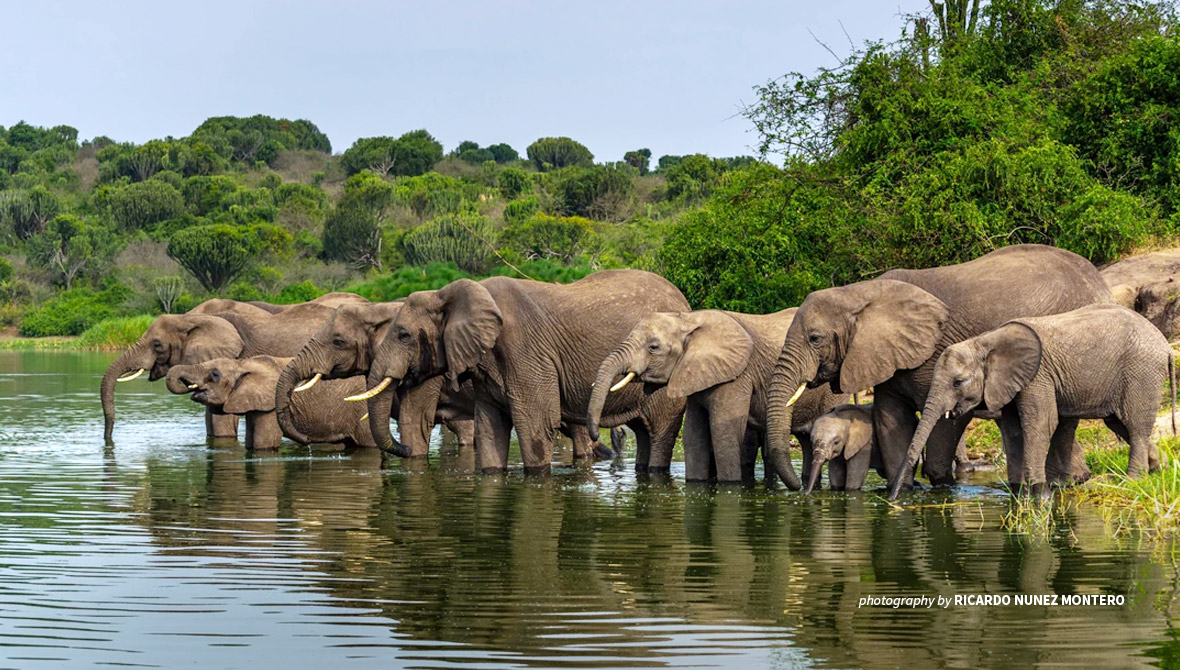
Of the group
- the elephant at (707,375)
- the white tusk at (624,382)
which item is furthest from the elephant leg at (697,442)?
the white tusk at (624,382)

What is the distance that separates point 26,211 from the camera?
275ft

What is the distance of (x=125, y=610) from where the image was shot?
299 inches

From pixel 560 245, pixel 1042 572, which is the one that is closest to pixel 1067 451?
pixel 1042 572

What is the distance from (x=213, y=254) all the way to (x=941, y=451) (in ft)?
182

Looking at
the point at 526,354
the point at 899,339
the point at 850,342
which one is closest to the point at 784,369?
the point at 850,342

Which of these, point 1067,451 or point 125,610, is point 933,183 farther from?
point 125,610

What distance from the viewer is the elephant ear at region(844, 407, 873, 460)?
12227mm

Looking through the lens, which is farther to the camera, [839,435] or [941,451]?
[941,451]

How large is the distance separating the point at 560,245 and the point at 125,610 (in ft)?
173

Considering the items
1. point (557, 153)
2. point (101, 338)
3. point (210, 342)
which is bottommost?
point (210, 342)

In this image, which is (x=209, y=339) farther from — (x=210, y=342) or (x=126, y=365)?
(x=126, y=365)

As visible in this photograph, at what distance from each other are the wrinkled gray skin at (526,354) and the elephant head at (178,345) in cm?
518

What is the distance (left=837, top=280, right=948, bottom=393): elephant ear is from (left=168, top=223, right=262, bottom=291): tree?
54854 millimetres

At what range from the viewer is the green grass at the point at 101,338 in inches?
1972
